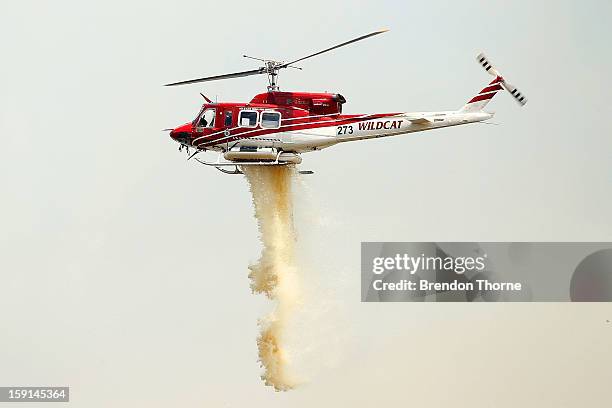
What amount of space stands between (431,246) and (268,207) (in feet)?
27.4

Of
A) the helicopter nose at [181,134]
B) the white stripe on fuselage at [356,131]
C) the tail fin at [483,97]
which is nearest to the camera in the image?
the white stripe on fuselage at [356,131]

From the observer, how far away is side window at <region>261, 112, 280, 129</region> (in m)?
29.2

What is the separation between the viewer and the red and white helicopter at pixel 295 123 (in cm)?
2891

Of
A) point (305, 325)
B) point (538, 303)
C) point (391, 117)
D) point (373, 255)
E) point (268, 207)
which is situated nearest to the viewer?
point (391, 117)

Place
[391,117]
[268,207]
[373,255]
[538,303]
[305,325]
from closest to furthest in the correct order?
[391,117], [268,207], [305,325], [373,255], [538,303]

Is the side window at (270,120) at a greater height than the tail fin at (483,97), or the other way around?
the tail fin at (483,97)

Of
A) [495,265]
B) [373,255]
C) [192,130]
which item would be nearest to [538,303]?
[495,265]

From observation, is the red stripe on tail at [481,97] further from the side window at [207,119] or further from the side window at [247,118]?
the side window at [207,119]

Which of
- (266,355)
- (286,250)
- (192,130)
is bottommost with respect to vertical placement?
(266,355)

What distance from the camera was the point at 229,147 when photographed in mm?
29266

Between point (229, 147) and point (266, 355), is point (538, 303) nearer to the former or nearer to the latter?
point (266, 355)

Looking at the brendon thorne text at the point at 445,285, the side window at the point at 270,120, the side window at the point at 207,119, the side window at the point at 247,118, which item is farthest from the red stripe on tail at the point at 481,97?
the brendon thorne text at the point at 445,285

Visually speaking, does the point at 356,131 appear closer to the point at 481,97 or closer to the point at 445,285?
the point at 481,97

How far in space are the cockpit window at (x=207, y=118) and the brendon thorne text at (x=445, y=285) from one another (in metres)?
8.66
